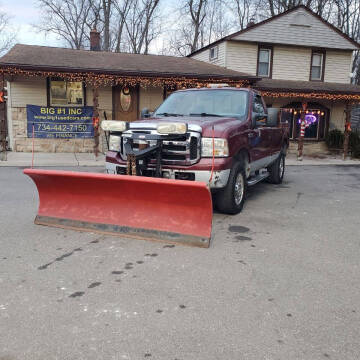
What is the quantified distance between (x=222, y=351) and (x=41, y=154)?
14280 millimetres

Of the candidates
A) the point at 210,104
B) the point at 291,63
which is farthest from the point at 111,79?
the point at 291,63

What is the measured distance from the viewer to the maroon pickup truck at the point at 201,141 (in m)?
5.68

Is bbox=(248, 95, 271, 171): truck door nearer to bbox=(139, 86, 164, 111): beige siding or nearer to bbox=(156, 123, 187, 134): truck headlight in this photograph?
bbox=(156, 123, 187, 134): truck headlight

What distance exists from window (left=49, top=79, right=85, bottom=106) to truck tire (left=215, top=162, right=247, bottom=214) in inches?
475

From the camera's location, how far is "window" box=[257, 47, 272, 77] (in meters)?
20.0

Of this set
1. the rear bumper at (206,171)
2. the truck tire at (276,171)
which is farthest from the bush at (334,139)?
the rear bumper at (206,171)

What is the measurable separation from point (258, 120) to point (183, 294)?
442 centimetres

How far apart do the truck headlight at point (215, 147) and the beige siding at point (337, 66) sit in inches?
675

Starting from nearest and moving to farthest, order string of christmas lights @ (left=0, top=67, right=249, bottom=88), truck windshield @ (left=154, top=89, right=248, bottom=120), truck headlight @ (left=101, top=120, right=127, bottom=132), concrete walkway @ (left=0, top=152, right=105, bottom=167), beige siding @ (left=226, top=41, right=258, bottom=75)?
truck headlight @ (left=101, top=120, right=127, bottom=132)
truck windshield @ (left=154, top=89, right=248, bottom=120)
concrete walkway @ (left=0, top=152, right=105, bottom=167)
string of christmas lights @ (left=0, top=67, right=249, bottom=88)
beige siding @ (left=226, top=41, right=258, bottom=75)

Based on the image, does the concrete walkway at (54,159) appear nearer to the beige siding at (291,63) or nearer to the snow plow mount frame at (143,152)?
the snow plow mount frame at (143,152)

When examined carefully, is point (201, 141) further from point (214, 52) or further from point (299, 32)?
point (299, 32)

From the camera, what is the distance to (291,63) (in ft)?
66.4

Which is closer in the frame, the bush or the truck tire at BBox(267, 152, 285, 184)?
the truck tire at BBox(267, 152, 285, 184)

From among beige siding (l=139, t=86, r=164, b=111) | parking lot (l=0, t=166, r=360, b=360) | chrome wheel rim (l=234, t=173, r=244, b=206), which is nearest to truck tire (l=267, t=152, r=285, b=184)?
chrome wheel rim (l=234, t=173, r=244, b=206)
